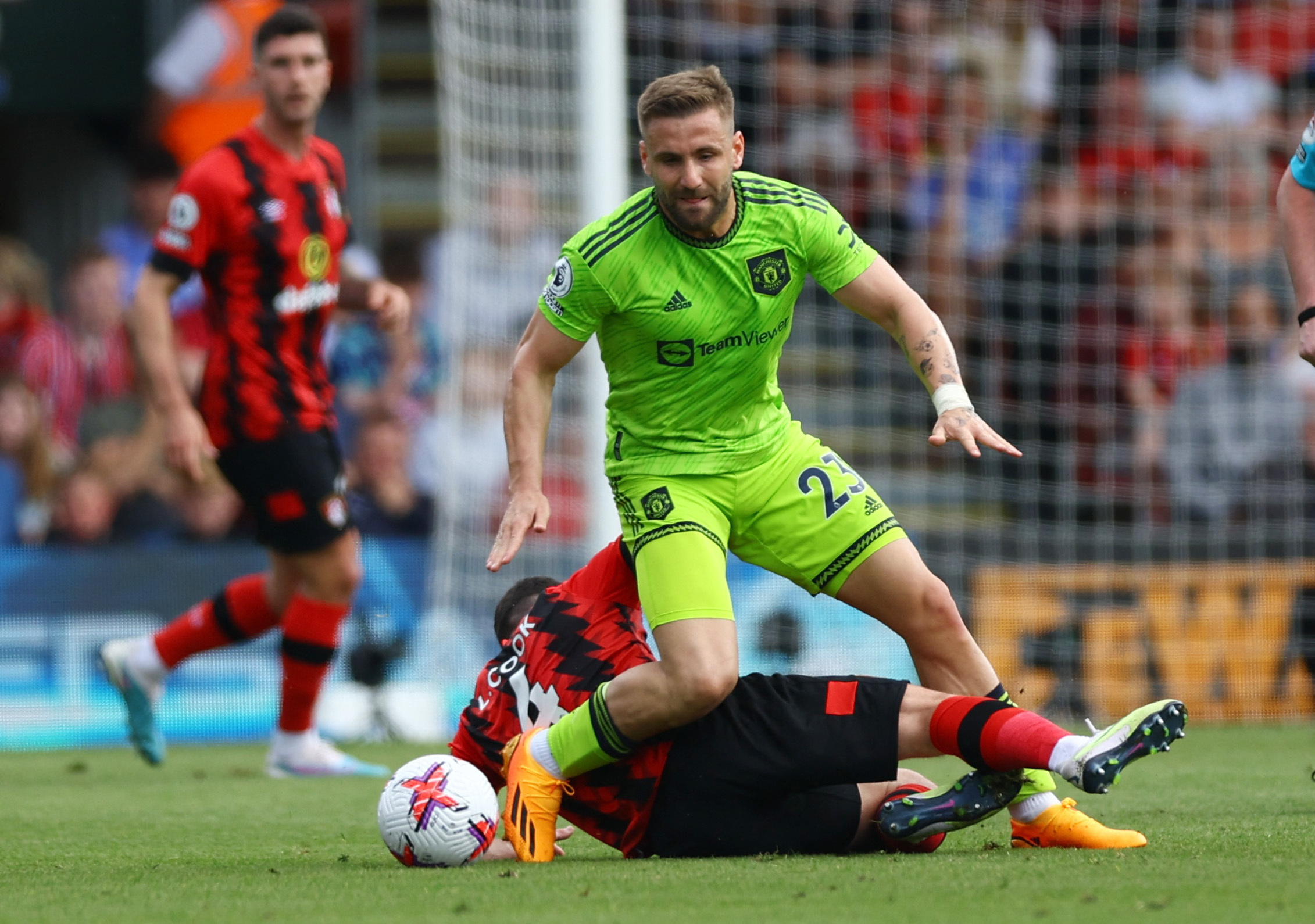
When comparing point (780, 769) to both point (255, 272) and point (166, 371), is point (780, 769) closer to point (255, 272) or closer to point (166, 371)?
point (166, 371)

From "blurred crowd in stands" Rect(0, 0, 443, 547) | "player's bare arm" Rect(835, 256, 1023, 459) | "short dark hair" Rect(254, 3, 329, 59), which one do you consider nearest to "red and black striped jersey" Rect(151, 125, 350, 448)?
"short dark hair" Rect(254, 3, 329, 59)

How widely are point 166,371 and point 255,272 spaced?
22.2 inches

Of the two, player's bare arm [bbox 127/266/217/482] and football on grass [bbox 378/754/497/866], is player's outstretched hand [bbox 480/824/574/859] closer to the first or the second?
football on grass [bbox 378/754/497/866]

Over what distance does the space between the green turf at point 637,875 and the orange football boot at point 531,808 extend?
9 cm

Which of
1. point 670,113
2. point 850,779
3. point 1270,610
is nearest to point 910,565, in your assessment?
point 850,779

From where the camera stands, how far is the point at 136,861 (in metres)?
4.40

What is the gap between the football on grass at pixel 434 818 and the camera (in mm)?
4129

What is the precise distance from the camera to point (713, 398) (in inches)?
188

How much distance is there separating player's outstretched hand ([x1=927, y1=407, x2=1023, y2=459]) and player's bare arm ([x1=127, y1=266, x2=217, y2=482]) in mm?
3347

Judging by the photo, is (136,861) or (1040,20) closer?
(136,861)

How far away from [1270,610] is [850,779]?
5.97m

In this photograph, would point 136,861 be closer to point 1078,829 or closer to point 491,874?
point 491,874

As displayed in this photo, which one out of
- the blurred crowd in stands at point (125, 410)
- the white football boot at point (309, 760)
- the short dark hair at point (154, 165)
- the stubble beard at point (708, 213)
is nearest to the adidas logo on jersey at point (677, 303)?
the stubble beard at point (708, 213)

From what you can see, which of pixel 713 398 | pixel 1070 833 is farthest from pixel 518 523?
pixel 1070 833
